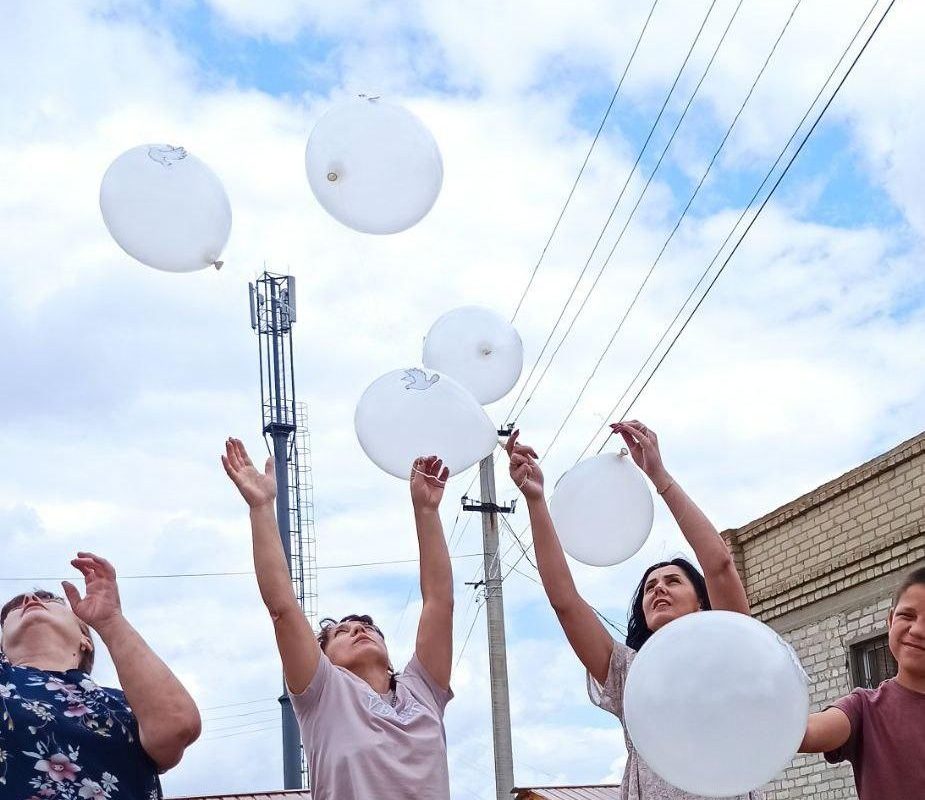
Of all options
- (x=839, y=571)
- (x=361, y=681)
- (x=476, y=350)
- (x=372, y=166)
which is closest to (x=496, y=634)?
(x=839, y=571)

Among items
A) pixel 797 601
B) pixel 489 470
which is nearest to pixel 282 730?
pixel 489 470

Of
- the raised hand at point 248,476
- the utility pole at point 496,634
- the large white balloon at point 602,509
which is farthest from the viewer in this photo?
the utility pole at point 496,634

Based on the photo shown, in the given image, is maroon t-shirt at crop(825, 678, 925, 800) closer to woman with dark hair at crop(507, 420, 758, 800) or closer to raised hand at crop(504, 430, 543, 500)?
woman with dark hair at crop(507, 420, 758, 800)

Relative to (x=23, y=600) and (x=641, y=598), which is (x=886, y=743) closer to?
(x=641, y=598)

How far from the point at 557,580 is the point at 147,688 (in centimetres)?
110

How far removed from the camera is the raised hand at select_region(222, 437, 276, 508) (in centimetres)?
288

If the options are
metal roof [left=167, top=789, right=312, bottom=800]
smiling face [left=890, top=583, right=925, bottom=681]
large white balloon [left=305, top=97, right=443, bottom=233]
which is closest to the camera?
smiling face [left=890, top=583, right=925, bottom=681]

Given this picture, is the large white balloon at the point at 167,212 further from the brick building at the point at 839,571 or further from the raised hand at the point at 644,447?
the brick building at the point at 839,571

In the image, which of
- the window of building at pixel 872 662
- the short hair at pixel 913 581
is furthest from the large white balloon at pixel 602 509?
the window of building at pixel 872 662

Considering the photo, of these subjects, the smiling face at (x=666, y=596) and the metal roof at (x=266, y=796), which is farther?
the metal roof at (x=266, y=796)

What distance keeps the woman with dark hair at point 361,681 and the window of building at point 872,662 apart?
21.4ft

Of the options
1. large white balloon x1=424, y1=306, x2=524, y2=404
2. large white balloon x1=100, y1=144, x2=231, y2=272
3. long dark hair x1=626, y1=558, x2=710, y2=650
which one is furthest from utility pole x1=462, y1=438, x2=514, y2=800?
long dark hair x1=626, y1=558, x2=710, y2=650

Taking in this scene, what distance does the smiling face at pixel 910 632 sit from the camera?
2.67 metres

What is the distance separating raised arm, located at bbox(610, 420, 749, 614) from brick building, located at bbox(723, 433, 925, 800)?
5.76 meters
